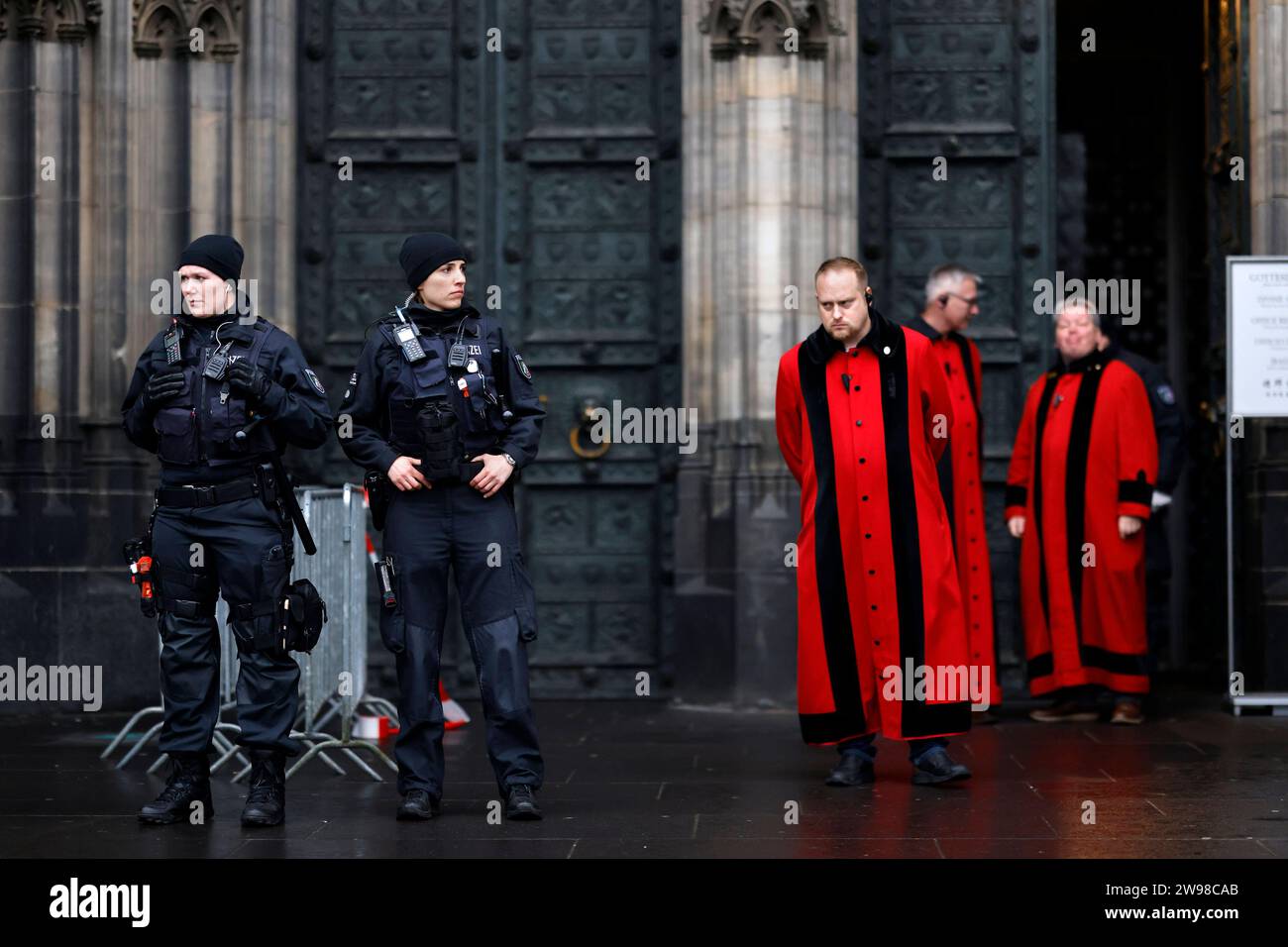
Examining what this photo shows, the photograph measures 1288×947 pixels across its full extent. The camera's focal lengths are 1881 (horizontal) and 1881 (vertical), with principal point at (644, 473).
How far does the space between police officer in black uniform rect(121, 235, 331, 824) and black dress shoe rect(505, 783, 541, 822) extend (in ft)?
2.71

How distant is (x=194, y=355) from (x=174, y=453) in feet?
1.20

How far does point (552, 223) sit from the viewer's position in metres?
11.5

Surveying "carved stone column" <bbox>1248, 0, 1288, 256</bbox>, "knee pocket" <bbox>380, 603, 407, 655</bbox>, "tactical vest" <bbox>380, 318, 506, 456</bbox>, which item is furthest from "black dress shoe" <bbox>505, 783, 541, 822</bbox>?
"carved stone column" <bbox>1248, 0, 1288, 256</bbox>

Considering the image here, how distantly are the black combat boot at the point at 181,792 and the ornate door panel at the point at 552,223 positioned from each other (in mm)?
4491

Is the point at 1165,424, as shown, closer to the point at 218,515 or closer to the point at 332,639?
the point at 332,639

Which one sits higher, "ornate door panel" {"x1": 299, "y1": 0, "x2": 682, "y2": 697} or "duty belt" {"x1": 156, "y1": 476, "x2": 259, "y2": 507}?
"ornate door panel" {"x1": 299, "y1": 0, "x2": 682, "y2": 697}

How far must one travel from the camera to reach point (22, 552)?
1060 centimetres

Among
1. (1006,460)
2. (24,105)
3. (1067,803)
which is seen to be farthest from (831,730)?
(24,105)

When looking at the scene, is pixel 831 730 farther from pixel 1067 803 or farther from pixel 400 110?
pixel 400 110

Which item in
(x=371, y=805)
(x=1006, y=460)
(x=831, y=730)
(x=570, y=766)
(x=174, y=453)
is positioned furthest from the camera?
(x=1006, y=460)

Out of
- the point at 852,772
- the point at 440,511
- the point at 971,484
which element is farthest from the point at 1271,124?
the point at 440,511

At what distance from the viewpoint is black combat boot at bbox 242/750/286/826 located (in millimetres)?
6766

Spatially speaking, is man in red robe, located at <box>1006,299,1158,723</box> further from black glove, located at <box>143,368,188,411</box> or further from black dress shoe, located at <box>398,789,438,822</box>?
black glove, located at <box>143,368,188,411</box>

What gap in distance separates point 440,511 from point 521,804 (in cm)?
112
